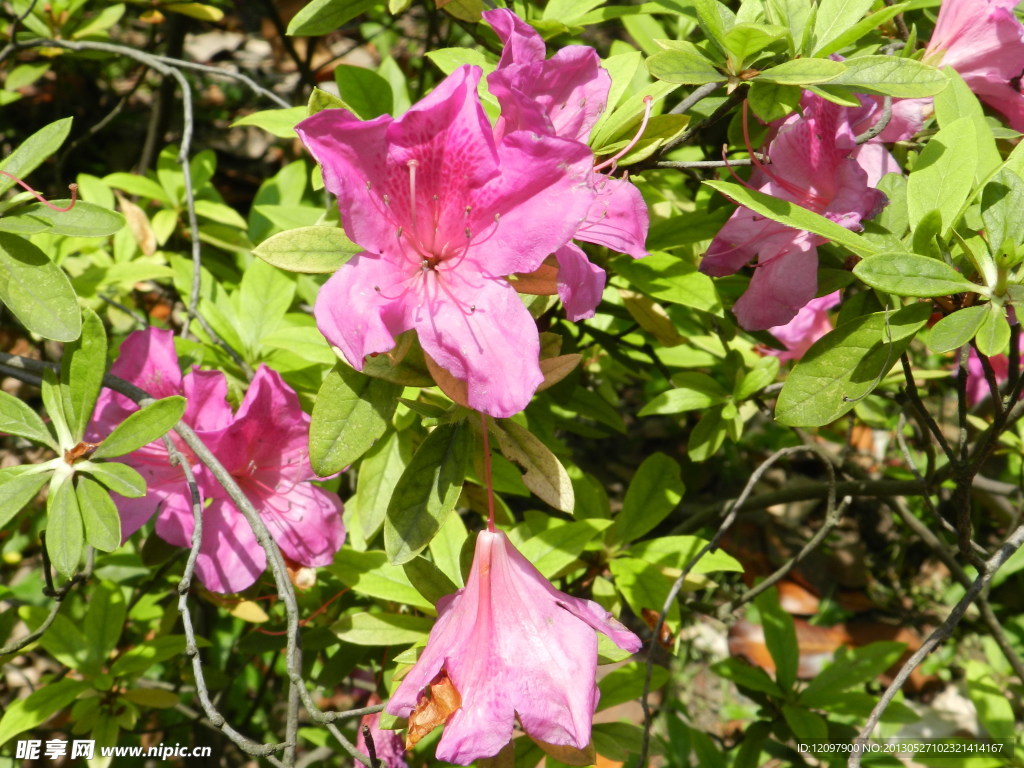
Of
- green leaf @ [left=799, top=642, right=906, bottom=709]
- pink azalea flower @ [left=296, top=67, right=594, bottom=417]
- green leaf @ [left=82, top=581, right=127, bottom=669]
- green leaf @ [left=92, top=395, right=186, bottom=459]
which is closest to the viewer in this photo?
pink azalea flower @ [left=296, top=67, right=594, bottom=417]

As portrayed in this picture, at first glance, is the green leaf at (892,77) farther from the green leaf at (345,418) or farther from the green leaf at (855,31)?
the green leaf at (345,418)

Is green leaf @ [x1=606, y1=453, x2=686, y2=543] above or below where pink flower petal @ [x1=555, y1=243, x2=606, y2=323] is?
below

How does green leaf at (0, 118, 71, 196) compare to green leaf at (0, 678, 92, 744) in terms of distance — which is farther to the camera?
green leaf at (0, 678, 92, 744)

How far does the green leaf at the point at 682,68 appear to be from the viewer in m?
0.94

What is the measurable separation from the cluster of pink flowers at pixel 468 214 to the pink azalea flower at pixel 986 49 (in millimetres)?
538

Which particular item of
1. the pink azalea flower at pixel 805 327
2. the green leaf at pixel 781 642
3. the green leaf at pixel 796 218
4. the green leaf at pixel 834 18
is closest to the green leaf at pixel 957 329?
the green leaf at pixel 796 218

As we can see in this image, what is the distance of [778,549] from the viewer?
2.76 metres

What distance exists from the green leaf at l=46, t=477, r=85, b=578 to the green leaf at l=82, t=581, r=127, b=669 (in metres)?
0.60

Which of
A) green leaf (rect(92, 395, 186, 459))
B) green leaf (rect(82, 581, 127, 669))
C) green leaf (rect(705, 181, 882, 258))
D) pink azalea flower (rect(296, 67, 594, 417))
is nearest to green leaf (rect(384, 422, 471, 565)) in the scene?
pink azalea flower (rect(296, 67, 594, 417))

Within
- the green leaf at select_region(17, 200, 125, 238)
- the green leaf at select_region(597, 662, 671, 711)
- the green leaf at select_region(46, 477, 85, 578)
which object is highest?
the green leaf at select_region(17, 200, 125, 238)

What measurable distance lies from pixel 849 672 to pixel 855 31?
47.6 inches

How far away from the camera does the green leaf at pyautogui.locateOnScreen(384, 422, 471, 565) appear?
96cm

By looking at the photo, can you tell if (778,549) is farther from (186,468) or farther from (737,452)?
(186,468)

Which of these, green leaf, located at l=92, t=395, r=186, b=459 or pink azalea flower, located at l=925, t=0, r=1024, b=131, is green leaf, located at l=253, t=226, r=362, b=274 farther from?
pink azalea flower, located at l=925, t=0, r=1024, b=131
